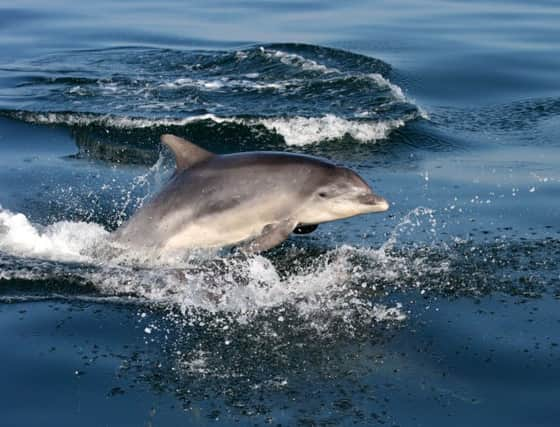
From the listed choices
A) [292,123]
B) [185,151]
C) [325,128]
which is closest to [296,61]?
[292,123]

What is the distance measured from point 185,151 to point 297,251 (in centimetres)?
168

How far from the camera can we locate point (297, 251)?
37.0 ft

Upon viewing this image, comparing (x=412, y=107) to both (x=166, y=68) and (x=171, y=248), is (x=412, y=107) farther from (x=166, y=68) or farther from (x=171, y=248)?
(x=171, y=248)

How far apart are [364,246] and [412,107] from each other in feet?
22.0

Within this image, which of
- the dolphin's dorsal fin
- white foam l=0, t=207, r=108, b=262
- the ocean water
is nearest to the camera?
the ocean water

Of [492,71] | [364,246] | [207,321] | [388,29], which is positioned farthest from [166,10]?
[207,321]

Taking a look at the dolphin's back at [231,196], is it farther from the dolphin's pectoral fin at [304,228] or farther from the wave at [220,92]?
the wave at [220,92]

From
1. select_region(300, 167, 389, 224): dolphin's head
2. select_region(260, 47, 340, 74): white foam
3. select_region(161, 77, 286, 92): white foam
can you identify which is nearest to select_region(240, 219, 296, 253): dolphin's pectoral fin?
select_region(300, 167, 389, 224): dolphin's head

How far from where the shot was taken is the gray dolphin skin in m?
10.4

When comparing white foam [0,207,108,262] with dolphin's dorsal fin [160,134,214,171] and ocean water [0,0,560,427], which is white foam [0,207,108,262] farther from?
dolphin's dorsal fin [160,134,214,171]

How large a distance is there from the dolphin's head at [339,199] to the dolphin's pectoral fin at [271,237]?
9.0 inches

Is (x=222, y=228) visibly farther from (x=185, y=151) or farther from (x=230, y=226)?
(x=185, y=151)

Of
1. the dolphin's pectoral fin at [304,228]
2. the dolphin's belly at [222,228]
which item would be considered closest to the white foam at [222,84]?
the dolphin's pectoral fin at [304,228]

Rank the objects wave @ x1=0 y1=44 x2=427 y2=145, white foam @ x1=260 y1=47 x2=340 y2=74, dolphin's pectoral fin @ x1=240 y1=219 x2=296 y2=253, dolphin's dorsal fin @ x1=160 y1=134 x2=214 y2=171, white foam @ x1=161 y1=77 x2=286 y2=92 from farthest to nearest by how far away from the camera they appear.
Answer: white foam @ x1=260 y1=47 x2=340 y2=74 < white foam @ x1=161 y1=77 x2=286 y2=92 < wave @ x1=0 y1=44 x2=427 y2=145 < dolphin's dorsal fin @ x1=160 y1=134 x2=214 y2=171 < dolphin's pectoral fin @ x1=240 y1=219 x2=296 y2=253
